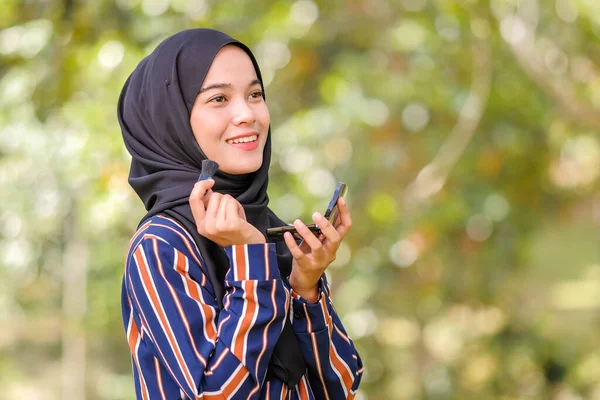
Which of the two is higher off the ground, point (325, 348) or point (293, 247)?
point (293, 247)

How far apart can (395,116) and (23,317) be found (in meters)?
2.91

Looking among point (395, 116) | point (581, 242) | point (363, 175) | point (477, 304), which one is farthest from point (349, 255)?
point (581, 242)

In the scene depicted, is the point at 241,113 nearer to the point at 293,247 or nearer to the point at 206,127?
the point at 206,127

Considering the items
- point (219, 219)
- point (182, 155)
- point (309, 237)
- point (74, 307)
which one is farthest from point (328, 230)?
point (74, 307)

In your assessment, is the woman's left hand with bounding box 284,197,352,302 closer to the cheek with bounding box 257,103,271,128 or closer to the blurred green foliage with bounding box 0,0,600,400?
the cheek with bounding box 257,103,271,128

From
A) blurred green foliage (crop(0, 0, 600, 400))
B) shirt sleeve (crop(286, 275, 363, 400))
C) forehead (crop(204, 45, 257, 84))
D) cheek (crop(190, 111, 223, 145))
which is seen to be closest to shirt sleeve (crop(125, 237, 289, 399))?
shirt sleeve (crop(286, 275, 363, 400))

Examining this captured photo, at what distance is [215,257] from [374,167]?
11.1ft

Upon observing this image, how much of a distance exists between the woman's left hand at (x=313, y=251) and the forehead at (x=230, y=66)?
30 centimetres

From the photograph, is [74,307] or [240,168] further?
[74,307]

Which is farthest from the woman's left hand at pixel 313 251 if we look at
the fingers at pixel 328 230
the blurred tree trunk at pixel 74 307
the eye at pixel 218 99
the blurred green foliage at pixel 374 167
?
the blurred tree trunk at pixel 74 307

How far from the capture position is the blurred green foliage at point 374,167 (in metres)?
3.97

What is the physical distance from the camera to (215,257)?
5.03 ft

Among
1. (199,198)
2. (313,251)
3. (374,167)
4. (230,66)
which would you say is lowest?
(313,251)

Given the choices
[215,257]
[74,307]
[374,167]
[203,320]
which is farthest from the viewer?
[74,307]
